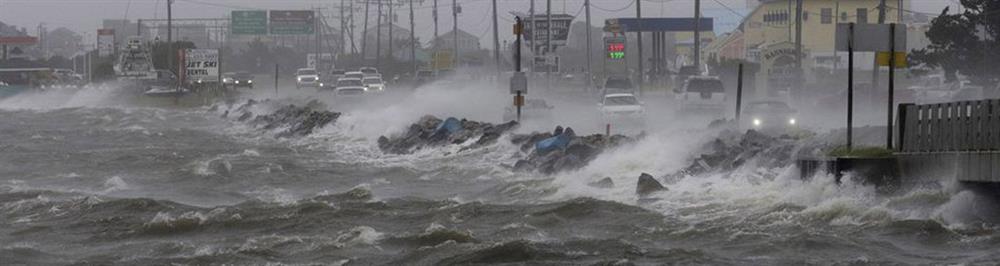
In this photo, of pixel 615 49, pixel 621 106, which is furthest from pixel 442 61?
pixel 621 106

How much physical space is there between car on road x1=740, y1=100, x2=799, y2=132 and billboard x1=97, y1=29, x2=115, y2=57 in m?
93.4

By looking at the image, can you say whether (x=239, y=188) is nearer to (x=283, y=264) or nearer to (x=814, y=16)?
(x=283, y=264)

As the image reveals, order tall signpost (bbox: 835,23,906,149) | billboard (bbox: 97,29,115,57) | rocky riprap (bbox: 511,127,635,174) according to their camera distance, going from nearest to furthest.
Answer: tall signpost (bbox: 835,23,906,149)
rocky riprap (bbox: 511,127,635,174)
billboard (bbox: 97,29,115,57)

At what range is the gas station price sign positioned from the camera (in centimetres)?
7669

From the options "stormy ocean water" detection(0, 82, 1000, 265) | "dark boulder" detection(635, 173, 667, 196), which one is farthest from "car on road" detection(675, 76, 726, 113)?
"dark boulder" detection(635, 173, 667, 196)

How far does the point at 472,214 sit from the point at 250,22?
112m

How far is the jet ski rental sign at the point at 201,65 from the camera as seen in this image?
302 ft

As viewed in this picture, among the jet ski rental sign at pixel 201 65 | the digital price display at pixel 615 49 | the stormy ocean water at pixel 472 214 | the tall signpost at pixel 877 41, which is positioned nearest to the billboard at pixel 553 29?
the digital price display at pixel 615 49

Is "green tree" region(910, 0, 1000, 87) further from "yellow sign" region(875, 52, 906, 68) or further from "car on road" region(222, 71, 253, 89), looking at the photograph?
"car on road" region(222, 71, 253, 89)

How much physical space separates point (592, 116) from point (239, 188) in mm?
25887

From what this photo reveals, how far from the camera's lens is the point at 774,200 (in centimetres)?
2144

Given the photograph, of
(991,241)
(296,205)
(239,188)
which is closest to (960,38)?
(239,188)

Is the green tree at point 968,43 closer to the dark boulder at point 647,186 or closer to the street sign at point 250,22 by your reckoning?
the dark boulder at point 647,186

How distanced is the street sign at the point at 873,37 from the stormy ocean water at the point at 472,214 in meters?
2.04
